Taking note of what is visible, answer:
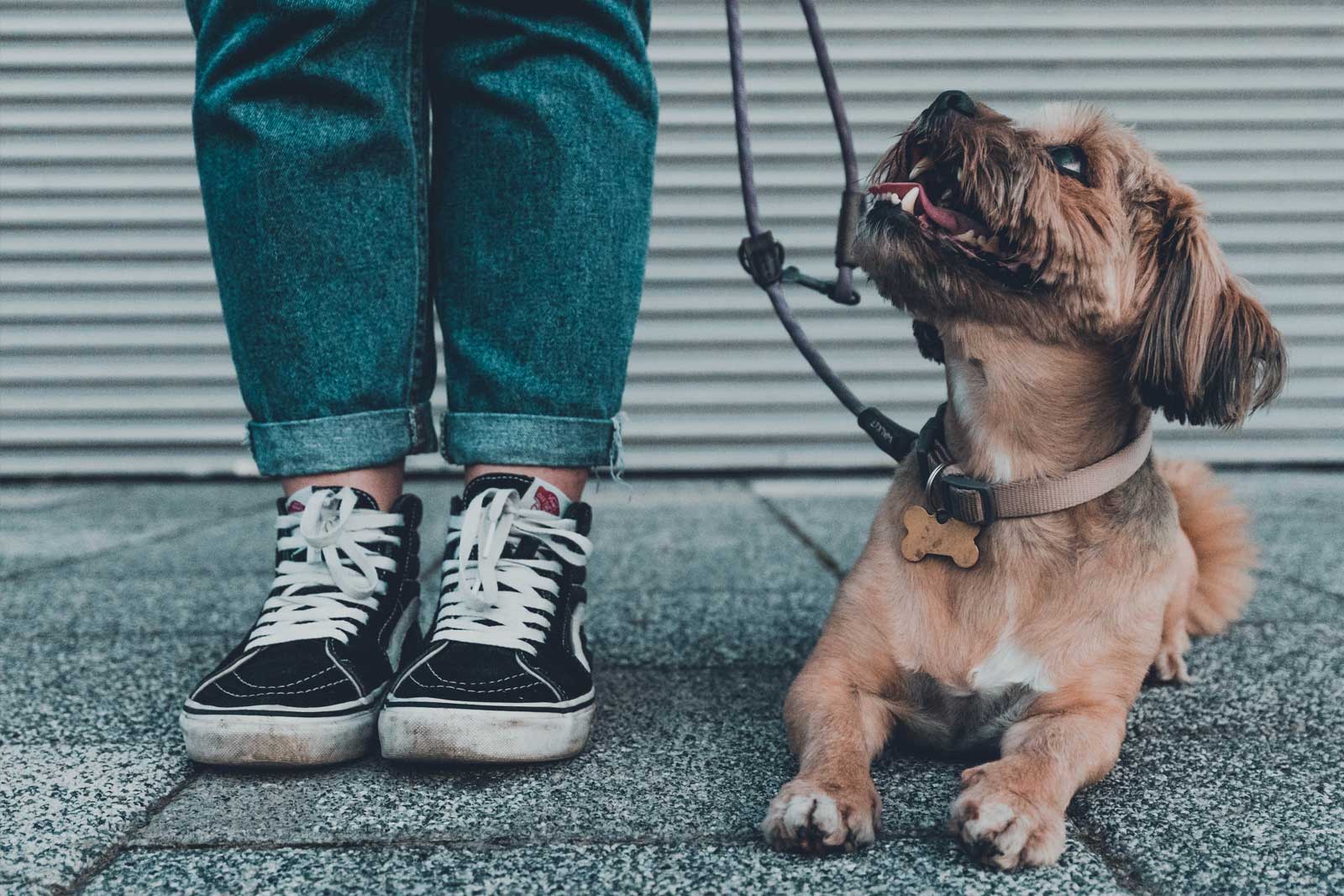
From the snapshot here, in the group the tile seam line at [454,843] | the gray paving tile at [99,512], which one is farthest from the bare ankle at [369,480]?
the gray paving tile at [99,512]

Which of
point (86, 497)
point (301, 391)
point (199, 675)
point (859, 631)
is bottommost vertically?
point (86, 497)

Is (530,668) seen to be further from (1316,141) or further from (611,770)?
(1316,141)

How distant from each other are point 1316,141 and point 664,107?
249 centimetres

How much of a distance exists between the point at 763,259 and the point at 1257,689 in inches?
41.6

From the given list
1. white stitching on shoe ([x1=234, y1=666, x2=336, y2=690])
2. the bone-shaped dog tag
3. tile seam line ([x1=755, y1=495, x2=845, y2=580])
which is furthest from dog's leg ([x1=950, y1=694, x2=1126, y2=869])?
tile seam line ([x1=755, y1=495, x2=845, y2=580])

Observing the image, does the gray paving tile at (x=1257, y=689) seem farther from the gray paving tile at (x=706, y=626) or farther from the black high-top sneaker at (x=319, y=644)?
the black high-top sneaker at (x=319, y=644)

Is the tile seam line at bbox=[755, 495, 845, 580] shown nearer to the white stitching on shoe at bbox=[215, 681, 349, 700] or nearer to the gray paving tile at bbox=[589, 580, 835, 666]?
the gray paving tile at bbox=[589, 580, 835, 666]

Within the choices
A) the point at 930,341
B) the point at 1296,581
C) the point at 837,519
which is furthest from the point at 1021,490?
the point at 837,519

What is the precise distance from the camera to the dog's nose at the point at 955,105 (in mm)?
1589

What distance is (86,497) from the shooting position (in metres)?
4.22

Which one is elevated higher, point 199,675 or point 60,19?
point 60,19

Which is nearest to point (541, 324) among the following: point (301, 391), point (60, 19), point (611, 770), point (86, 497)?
point (301, 391)

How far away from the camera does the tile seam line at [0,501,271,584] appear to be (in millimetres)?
2795

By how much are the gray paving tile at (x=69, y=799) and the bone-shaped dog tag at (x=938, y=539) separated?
99cm
